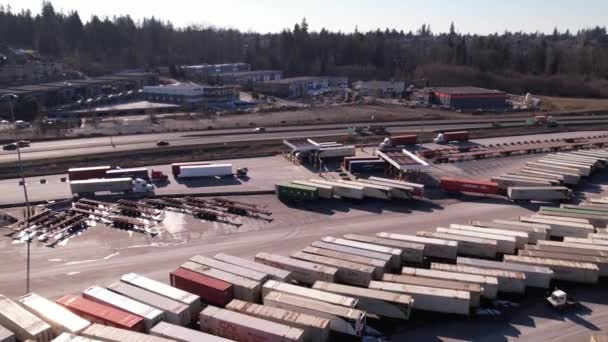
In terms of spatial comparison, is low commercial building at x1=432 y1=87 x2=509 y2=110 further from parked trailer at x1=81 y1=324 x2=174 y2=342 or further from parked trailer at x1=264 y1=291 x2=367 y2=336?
parked trailer at x1=81 y1=324 x2=174 y2=342

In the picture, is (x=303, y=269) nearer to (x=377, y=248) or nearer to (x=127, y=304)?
(x=377, y=248)

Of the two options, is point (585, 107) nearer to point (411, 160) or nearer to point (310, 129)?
point (310, 129)

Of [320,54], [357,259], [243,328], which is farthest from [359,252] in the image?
[320,54]

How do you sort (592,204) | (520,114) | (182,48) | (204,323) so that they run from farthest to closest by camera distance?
1. (182,48)
2. (520,114)
3. (592,204)
4. (204,323)

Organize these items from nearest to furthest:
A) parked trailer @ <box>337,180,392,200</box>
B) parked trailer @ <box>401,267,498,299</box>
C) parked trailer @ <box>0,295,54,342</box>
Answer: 1. parked trailer @ <box>0,295,54,342</box>
2. parked trailer @ <box>401,267,498,299</box>
3. parked trailer @ <box>337,180,392,200</box>

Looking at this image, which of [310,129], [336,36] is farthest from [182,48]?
[310,129]

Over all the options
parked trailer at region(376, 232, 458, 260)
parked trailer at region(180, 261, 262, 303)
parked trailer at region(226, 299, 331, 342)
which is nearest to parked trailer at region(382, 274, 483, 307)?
parked trailer at region(376, 232, 458, 260)
